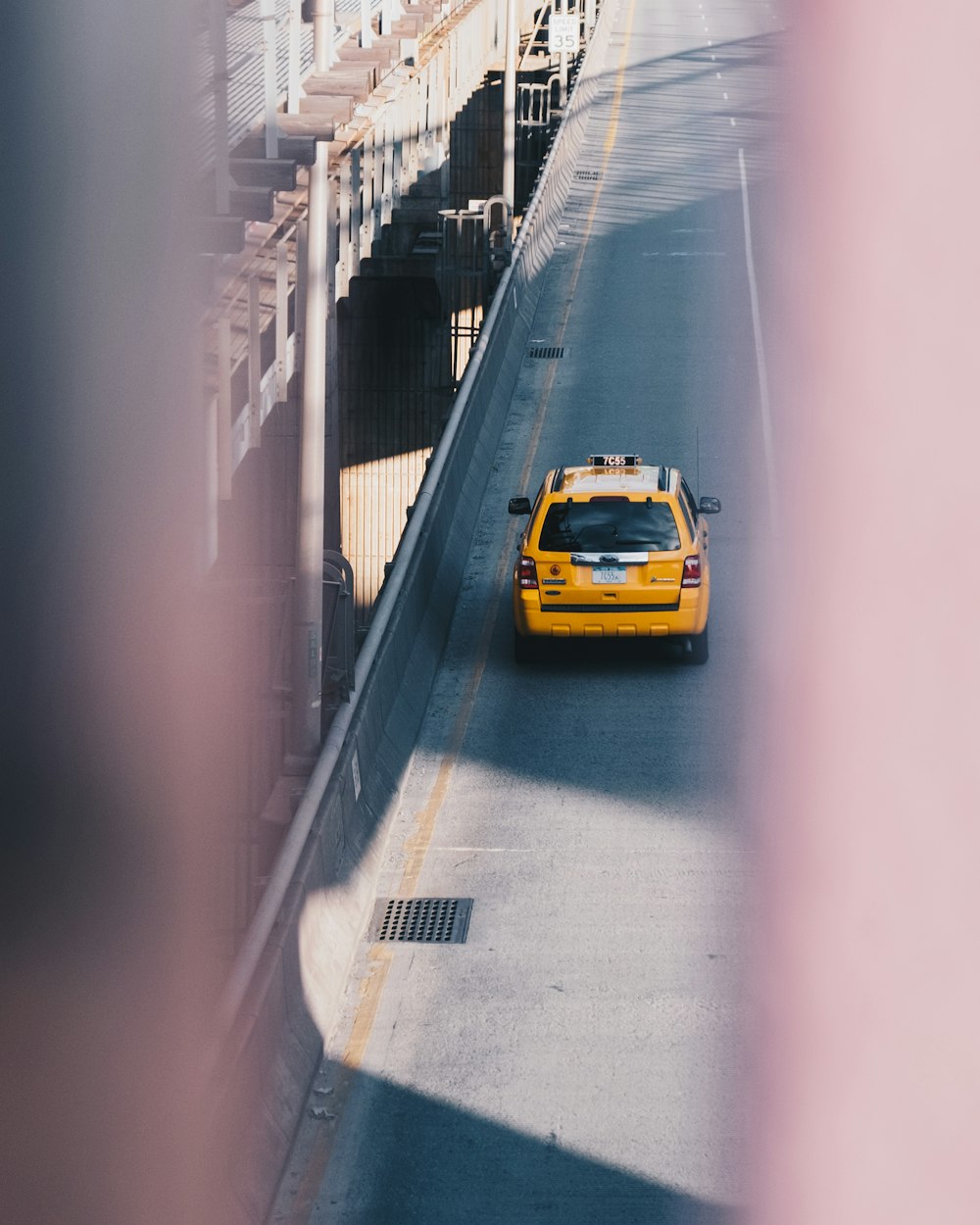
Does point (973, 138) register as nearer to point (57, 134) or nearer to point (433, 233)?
point (433, 233)

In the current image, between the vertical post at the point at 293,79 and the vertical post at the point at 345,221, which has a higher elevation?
the vertical post at the point at 293,79

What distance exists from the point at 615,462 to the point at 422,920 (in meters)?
6.93

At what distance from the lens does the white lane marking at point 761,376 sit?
946 inches

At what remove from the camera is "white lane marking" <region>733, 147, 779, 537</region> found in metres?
24.0

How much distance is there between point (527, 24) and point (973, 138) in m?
33.3

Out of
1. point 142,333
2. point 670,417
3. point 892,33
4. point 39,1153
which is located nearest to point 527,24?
point 892,33

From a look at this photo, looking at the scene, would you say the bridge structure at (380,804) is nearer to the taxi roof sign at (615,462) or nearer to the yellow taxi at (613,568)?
the yellow taxi at (613,568)

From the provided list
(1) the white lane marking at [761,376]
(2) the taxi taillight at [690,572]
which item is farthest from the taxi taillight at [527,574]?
(1) the white lane marking at [761,376]

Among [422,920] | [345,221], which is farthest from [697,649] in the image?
[345,221]

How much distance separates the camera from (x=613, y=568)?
18250 mm

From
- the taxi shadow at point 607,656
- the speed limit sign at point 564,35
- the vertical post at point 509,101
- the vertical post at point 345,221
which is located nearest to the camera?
the taxi shadow at point 607,656

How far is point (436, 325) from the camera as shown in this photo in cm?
3831

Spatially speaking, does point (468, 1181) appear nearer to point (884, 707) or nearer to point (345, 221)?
point (884, 707)

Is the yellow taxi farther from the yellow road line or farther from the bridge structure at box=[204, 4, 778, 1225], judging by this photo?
the yellow road line
